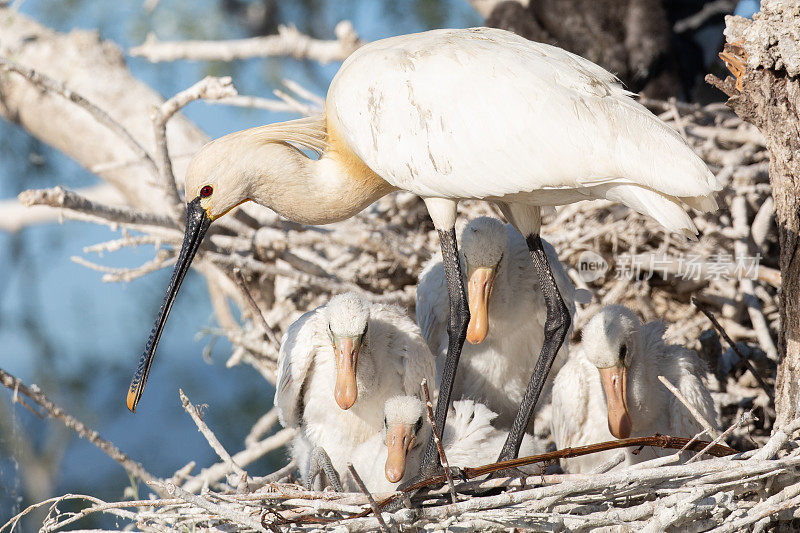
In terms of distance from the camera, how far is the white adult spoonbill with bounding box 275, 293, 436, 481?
3508 millimetres

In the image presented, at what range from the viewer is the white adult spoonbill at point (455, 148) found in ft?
8.67

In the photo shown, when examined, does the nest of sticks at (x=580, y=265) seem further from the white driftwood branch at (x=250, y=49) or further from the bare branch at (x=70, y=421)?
the white driftwood branch at (x=250, y=49)

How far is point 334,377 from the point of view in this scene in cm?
345

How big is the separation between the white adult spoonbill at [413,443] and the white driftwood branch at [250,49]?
2.62 meters

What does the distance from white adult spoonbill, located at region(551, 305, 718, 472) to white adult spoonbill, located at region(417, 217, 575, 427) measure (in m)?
0.27

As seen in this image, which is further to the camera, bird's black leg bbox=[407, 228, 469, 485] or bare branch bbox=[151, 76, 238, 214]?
bare branch bbox=[151, 76, 238, 214]

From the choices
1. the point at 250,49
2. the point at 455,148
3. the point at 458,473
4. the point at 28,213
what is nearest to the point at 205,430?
the point at 458,473

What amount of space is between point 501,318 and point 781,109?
149cm

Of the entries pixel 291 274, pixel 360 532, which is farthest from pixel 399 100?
pixel 291 274

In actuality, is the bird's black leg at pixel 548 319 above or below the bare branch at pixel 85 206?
below

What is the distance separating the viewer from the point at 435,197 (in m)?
2.97

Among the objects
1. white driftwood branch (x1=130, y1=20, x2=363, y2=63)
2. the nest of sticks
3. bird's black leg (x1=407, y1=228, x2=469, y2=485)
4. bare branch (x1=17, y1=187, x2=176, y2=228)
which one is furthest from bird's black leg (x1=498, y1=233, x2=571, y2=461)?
white driftwood branch (x1=130, y1=20, x2=363, y2=63)

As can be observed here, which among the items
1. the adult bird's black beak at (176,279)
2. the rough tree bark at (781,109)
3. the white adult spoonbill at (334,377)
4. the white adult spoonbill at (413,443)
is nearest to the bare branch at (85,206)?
the adult bird's black beak at (176,279)

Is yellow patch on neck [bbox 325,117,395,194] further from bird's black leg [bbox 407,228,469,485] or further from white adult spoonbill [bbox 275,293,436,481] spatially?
white adult spoonbill [bbox 275,293,436,481]
